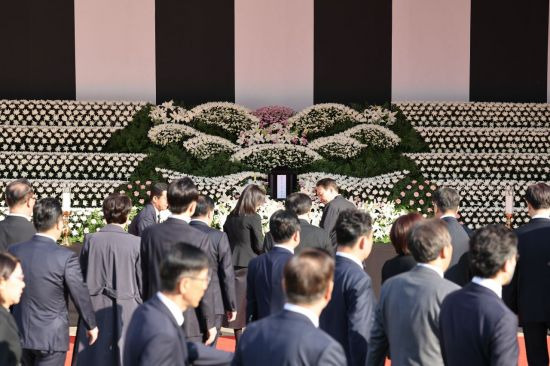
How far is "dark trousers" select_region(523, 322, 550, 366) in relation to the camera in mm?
5609

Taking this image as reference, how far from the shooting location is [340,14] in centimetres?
1522

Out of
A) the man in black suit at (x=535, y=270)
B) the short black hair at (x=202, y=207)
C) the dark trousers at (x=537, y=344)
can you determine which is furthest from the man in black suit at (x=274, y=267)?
the dark trousers at (x=537, y=344)

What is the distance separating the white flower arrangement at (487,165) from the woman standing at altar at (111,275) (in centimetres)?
762

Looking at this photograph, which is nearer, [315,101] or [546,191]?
[546,191]

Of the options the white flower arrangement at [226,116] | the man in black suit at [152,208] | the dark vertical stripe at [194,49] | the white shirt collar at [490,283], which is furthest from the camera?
the dark vertical stripe at [194,49]

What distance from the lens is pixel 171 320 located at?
3.15m

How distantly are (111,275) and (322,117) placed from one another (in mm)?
8298

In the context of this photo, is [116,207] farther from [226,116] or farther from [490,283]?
[226,116]

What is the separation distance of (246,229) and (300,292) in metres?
4.08

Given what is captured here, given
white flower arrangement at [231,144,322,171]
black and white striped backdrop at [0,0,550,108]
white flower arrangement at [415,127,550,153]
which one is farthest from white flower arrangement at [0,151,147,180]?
white flower arrangement at [415,127,550,153]

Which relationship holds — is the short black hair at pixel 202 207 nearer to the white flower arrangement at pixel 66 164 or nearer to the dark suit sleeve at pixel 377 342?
the dark suit sleeve at pixel 377 342

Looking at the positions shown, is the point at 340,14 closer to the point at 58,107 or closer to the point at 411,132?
the point at 411,132

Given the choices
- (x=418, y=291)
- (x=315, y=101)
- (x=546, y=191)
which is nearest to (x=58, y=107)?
(x=315, y=101)

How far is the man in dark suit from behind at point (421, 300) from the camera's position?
3688 mm
